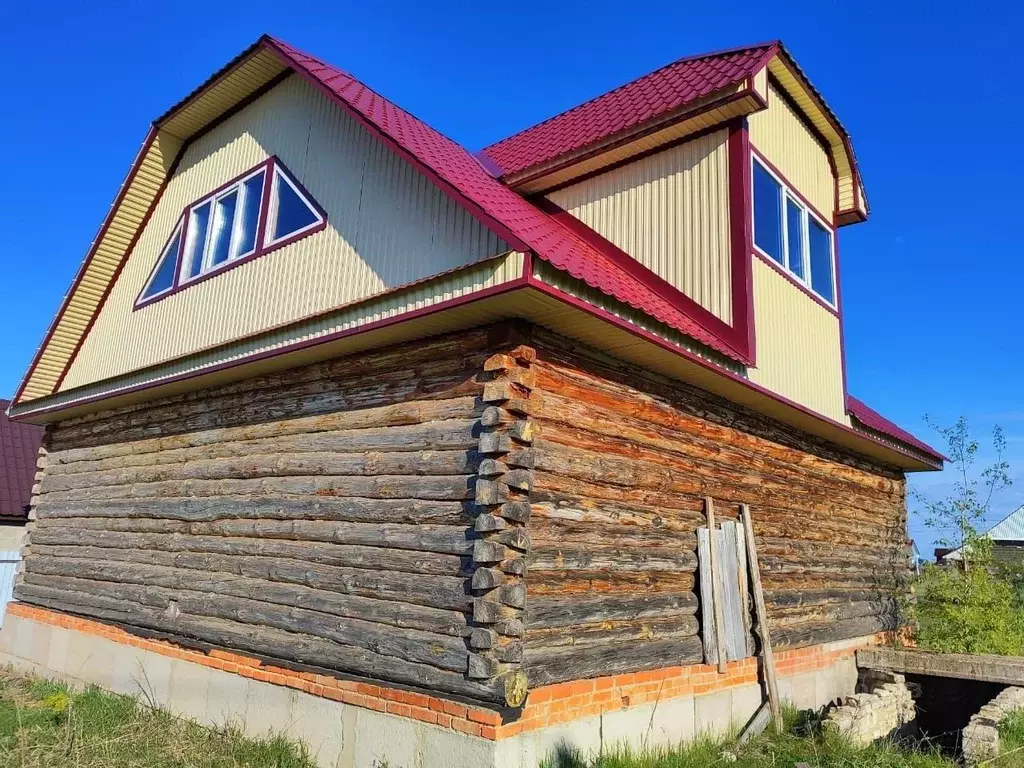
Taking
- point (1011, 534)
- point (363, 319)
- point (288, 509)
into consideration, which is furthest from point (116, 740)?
point (1011, 534)

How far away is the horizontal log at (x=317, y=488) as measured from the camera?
6.30m

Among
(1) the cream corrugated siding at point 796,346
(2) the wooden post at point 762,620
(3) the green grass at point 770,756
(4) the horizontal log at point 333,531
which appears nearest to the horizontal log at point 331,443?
(4) the horizontal log at point 333,531

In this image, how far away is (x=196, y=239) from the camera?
9914 mm

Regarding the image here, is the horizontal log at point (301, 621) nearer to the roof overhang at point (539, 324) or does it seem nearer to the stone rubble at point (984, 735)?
the roof overhang at point (539, 324)

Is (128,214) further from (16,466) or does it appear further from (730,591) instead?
(16,466)

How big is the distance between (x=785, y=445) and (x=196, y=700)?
294 inches

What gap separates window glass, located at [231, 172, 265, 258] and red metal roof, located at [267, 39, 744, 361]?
157 centimetres

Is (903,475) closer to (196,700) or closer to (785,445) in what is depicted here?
(785,445)

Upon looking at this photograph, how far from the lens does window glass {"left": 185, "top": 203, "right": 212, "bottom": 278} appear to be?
9.75 m

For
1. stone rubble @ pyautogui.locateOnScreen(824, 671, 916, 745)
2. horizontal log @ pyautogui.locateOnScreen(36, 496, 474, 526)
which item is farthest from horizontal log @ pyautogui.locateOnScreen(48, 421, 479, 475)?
stone rubble @ pyautogui.locateOnScreen(824, 671, 916, 745)

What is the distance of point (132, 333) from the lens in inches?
406

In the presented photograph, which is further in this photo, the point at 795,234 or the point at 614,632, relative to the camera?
the point at 795,234

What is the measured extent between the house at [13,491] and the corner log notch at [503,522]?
13.0m

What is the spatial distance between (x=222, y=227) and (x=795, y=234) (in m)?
7.13
